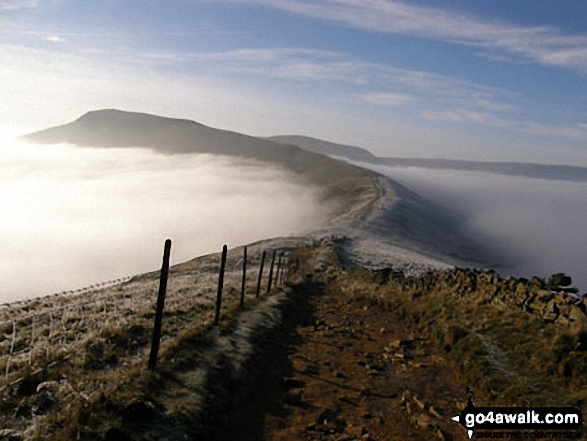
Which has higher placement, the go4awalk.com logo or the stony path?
the go4awalk.com logo

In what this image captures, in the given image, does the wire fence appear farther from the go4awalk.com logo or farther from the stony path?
the go4awalk.com logo

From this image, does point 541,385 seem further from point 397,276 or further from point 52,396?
point 397,276

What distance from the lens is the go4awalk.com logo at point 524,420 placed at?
9.97 m

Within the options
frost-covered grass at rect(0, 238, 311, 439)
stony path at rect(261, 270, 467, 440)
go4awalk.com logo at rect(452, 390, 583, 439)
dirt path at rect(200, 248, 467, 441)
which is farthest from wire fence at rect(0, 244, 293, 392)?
go4awalk.com logo at rect(452, 390, 583, 439)

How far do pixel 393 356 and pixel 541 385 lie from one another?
5.55m

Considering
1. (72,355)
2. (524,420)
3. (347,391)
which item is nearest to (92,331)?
(72,355)

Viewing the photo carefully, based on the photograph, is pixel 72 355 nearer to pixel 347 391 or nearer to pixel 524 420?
pixel 347 391

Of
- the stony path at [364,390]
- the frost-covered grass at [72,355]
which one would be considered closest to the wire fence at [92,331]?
the frost-covered grass at [72,355]

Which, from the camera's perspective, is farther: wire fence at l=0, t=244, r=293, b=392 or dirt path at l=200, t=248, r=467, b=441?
wire fence at l=0, t=244, r=293, b=392

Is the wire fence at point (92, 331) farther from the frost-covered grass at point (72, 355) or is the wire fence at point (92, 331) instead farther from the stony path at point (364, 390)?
the stony path at point (364, 390)

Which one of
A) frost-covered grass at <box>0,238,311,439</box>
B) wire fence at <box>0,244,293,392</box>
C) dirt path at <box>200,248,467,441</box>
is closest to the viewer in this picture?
frost-covered grass at <box>0,238,311,439</box>

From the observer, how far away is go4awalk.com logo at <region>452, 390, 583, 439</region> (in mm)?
9966

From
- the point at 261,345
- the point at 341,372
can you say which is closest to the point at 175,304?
the point at 261,345

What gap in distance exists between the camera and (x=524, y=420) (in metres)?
10.7
